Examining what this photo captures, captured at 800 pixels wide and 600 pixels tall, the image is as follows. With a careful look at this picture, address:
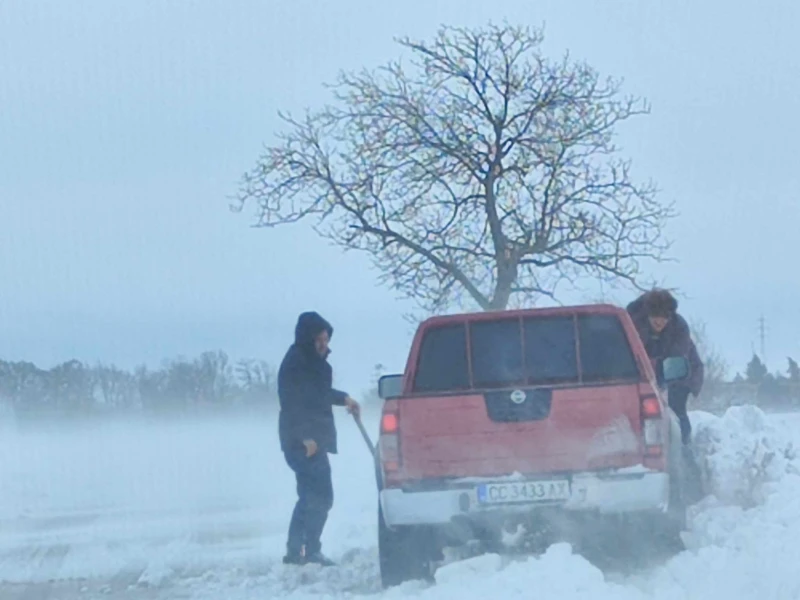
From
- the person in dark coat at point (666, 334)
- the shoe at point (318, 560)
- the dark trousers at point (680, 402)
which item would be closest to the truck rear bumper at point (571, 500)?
the shoe at point (318, 560)

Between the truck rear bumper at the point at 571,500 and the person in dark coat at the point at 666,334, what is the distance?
408cm

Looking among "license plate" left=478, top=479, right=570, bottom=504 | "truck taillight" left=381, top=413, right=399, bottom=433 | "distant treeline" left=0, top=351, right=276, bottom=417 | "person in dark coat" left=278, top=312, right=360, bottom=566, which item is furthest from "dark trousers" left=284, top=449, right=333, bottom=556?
"distant treeline" left=0, top=351, right=276, bottom=417

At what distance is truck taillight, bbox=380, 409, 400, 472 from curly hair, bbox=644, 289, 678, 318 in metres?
4.60

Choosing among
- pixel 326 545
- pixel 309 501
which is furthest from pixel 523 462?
pixel 326 545

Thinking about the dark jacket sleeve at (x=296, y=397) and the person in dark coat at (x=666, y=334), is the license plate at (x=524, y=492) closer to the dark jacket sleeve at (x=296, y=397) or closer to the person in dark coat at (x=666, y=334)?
the dark jacket sleeve at (x=296, y=397)

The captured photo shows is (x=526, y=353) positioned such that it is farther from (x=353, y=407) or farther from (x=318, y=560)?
(x=318, y=560)

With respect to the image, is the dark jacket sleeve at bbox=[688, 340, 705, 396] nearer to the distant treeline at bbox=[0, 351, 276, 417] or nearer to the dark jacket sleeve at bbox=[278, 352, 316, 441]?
the dark jacket sleeve at bbox=[278, 352, 316, 441]

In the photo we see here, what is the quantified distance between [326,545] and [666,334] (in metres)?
3.57

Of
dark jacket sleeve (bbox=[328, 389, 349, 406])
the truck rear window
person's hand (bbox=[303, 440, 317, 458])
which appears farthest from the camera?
dark jacket sleeve (bbox=[328, 389, 349, 406])

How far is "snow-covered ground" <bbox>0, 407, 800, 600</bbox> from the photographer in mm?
8703

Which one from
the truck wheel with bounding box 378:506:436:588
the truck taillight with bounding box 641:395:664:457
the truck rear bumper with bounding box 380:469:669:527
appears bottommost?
the truck wheel with bounding box 378:506:436:588

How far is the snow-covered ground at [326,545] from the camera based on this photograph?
28.6 ft

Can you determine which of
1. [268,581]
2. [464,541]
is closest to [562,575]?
[464,541]

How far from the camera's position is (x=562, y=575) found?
8555 millimetres
